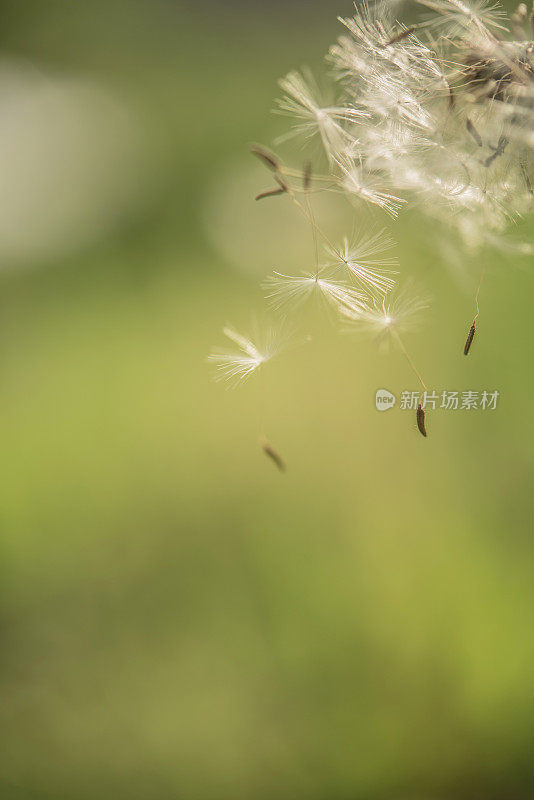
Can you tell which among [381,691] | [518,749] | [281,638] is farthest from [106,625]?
[518,749]

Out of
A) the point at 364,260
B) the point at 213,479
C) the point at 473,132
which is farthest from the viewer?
the point at 213,479

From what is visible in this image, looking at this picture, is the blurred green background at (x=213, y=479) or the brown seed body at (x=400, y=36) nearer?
the brown seed body at (x=400, y=36)

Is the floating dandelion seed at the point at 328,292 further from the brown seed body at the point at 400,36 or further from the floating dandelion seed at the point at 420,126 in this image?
the brown seed body at the point at 400,36

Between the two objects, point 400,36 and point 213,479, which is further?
point 213,479

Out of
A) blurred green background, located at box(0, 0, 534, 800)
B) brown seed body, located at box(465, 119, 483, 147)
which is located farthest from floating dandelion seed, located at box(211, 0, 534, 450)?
blurred green background, located at box(0, 0, 534, 800)

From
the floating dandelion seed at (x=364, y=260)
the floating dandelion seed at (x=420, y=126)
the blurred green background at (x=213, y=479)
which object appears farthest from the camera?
the blurred green background at (x=213, y=479)

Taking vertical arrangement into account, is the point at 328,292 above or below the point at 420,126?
below

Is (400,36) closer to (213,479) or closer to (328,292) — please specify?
(328,292)

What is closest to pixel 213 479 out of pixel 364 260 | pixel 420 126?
pixel 364 260

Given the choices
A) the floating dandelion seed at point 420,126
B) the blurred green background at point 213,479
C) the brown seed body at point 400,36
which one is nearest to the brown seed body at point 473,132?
the floating dandelion seed at point 420,126
